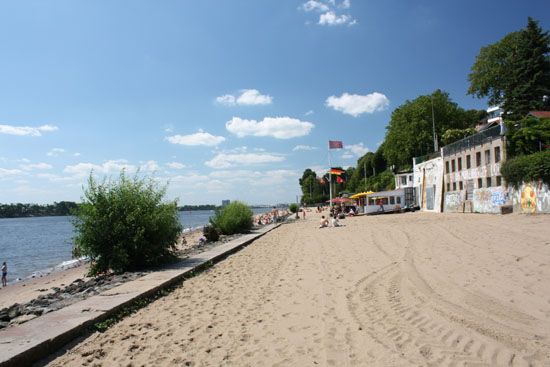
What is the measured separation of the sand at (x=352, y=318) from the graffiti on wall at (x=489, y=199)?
59.3ft

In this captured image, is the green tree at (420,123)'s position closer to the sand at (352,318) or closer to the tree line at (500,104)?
the tree line at (500,104)

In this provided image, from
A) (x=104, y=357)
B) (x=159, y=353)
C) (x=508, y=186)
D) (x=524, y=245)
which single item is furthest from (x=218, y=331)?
(x=508, y=186)

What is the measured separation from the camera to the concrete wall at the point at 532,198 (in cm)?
2173

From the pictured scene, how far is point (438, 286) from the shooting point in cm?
757

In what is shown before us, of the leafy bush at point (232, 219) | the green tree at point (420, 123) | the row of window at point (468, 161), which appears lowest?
the leafy bush at point (232, 219)

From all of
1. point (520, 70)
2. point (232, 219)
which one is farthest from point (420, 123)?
point (232, 219)

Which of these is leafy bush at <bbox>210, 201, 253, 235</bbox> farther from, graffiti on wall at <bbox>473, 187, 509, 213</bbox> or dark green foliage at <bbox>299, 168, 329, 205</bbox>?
dark green foliage at <bbox>299, 168, 329, 205</bbox>

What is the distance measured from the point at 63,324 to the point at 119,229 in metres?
5.56

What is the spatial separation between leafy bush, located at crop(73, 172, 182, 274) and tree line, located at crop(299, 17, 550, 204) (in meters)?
24.5

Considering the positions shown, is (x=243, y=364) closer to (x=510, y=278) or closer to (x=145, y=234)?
(x=510, y=278)

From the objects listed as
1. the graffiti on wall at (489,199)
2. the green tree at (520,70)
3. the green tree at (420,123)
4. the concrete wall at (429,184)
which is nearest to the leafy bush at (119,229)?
the graffiti on wall at (489,199)

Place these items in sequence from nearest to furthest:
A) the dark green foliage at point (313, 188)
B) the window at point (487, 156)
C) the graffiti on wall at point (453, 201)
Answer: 1. the window at point (487, 156)
2. the graffiti on wall at point (453, 201)
3. the dark green foliage at point (313, 188)

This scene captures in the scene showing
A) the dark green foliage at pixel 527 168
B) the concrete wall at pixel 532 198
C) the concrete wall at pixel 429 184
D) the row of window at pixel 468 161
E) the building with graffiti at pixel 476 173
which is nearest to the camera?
the concrete wall at pixel 532 198

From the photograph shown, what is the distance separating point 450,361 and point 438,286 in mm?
3685
